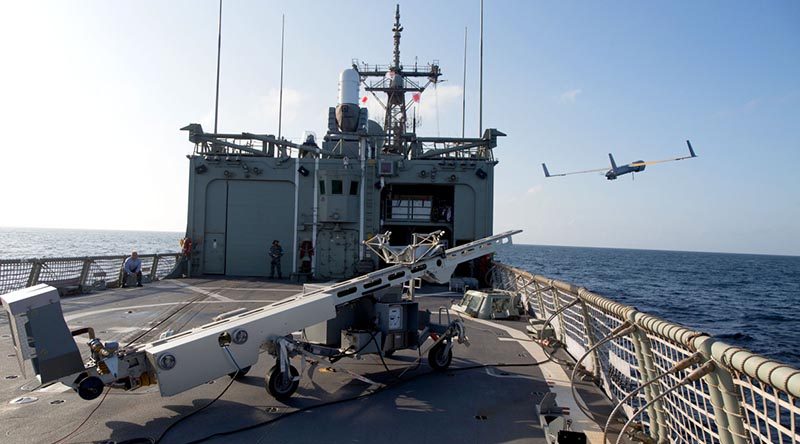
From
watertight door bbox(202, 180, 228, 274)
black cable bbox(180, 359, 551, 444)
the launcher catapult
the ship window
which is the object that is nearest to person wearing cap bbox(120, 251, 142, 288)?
watertight door bbox(202, 180, 228, 274)

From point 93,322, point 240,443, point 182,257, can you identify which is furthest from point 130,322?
point 182,257

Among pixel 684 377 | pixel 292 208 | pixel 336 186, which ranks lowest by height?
pixel 684 377

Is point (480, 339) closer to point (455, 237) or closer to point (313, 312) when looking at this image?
point (313, 312)

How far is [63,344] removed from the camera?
439 centimetres

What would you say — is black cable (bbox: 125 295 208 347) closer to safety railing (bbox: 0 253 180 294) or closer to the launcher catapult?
the launcher catapult

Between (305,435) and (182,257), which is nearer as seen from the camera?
(305,435)

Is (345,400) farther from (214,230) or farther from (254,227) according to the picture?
(214,230)

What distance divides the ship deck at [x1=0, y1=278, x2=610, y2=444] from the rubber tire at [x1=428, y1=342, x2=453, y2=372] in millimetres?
98

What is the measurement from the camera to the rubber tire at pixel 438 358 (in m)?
6.74

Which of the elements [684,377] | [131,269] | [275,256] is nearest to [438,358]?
[684,377]

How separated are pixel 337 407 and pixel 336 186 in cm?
1446

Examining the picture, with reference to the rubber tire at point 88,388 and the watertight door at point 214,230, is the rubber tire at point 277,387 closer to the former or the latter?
the rubber tire at point 88,388

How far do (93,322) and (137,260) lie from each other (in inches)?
263

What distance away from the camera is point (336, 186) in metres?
19.2
